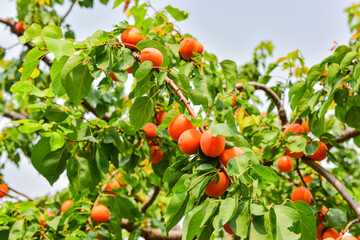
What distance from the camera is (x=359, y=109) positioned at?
139 centimetres

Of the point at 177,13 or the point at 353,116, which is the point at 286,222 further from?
the point at 177,13

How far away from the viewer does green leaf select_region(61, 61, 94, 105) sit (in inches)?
42.5

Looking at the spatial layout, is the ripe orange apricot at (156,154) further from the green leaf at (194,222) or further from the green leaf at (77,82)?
the green leaf at (194,222)

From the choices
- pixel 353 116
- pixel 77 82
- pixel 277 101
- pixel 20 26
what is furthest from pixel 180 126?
pixel 20 26

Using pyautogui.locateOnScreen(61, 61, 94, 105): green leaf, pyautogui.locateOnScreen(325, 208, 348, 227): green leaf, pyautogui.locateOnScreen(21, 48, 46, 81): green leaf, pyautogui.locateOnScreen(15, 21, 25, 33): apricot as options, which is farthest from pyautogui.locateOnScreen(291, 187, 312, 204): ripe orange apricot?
pyautogui.locateOnScreen(15, 21, 25, 33): apricot

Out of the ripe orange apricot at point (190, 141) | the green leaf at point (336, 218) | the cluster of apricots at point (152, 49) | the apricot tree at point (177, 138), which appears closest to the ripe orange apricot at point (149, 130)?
the apricot tree at point (177, 138)

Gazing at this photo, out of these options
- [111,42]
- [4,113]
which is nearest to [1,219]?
[111,42]

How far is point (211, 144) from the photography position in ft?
2.87

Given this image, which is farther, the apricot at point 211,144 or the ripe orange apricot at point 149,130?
the ripe orange apricot at point 149,130

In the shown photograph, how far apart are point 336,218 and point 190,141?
0.82m

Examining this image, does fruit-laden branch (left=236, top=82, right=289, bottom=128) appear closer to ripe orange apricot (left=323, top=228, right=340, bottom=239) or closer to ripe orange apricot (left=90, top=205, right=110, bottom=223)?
ripe orange apricot (left=323, top=228, right=340, bottom=239)

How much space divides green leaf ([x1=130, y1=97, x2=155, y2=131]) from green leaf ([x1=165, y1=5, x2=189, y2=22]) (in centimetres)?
64

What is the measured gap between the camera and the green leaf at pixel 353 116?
139cm

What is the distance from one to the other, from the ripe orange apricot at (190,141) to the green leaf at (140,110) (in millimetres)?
181
